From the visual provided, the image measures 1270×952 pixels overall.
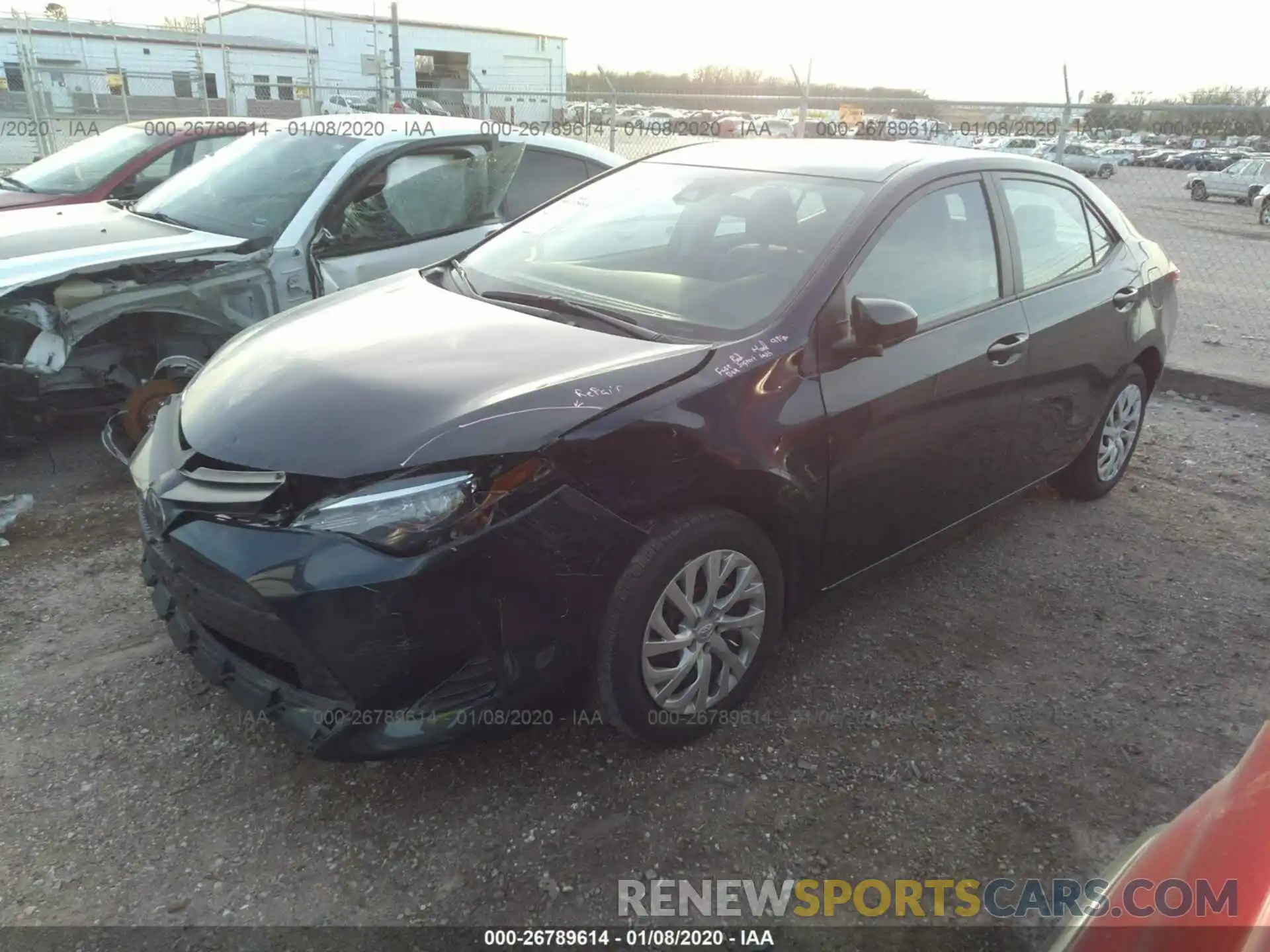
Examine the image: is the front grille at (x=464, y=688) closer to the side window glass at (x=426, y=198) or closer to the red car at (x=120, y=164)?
the side window glass at (x=426, y=198)

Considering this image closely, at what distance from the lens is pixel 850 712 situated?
2.95m

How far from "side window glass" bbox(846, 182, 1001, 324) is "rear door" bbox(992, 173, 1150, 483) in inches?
7.6

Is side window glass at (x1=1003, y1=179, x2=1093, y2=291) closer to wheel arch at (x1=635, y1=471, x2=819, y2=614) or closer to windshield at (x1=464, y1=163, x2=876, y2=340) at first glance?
windshield at (x1=464, y1=163, x2=876, y2=340)

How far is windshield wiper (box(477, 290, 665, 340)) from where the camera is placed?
277cm

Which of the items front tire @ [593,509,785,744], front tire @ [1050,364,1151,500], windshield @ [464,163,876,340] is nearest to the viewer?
front tire @ [593,509,785,744]

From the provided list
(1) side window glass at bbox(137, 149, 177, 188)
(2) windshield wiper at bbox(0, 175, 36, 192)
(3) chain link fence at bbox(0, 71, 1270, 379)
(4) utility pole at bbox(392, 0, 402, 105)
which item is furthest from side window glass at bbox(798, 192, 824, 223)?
(4) utility pole at bbox(392, 0, 402, 105)

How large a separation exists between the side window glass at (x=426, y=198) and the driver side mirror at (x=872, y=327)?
3.13m

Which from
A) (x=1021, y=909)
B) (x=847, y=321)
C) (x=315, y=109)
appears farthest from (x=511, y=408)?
(x=315, y=109)

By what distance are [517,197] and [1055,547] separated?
3.65 meters

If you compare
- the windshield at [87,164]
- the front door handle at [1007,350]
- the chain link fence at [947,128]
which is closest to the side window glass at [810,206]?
the chain link fence at [947,128]

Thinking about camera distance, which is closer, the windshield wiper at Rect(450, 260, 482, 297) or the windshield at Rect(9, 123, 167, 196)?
the windshield wiper at Rect(450, 260, 482, 297)

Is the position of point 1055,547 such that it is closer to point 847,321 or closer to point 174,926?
point 847,321

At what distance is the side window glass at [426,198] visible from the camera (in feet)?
16.3

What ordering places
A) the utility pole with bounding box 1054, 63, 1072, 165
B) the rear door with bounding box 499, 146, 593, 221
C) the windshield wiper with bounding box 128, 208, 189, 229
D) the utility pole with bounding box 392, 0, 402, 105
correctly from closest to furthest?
the windshield wiper with bounding box 128, 208, 189, 229, the rear door with bounding box 499, 146, 593, 221, the utility pole with bounding box 1054, 63, 1072, 165, the utility pole with bounding box 392, 0, 402, 105
